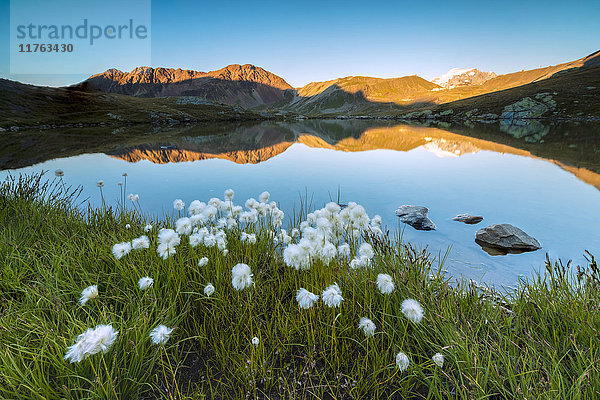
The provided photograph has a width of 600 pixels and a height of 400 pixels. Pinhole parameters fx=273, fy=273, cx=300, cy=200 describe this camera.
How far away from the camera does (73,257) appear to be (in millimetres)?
4535

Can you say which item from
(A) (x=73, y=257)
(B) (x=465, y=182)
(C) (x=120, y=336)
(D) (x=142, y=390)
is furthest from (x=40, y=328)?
(B) (x=465, y=182)

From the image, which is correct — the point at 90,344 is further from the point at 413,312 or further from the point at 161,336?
the point at 413,312

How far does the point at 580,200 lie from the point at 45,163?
3468 centimetres

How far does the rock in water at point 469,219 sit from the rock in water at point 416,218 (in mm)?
1243

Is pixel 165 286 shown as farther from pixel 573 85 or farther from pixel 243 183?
pixel 573 85

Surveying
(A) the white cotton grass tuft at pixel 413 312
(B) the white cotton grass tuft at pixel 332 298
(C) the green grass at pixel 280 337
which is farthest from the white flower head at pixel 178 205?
(A) the white cotton grass tuft at pixel 413 312

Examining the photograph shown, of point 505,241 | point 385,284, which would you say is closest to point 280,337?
point 385,284

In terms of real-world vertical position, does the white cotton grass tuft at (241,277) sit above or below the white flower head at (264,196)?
below

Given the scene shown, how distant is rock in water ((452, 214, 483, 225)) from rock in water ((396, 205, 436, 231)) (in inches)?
48.9

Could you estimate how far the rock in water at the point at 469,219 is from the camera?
1042 centimetres

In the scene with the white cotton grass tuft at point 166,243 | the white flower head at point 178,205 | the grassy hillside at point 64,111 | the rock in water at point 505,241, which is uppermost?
the grassy hillside at point 64,111

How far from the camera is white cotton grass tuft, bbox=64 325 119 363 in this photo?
182 centimetres

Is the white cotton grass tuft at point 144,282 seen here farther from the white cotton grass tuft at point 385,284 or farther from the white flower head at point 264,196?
the white flower head at point 264,196

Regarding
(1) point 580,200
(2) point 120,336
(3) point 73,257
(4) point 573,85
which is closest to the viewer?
(2) point 120,336
